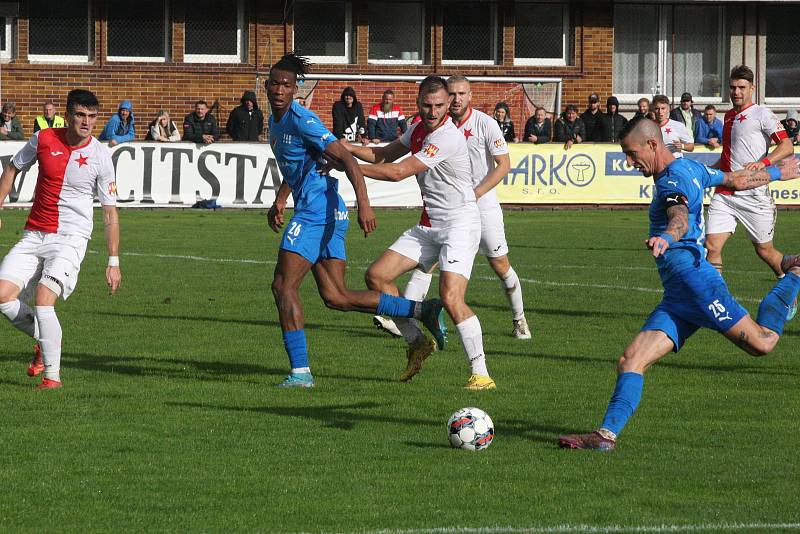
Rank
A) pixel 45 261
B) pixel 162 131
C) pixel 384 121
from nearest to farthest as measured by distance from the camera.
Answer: pixel 45 261, pixel 162 131, pixel 384 121

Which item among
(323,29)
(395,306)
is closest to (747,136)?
(395,306)

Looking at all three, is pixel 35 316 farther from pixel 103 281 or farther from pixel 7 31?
pixel 7 31

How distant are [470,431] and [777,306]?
6.24 ft

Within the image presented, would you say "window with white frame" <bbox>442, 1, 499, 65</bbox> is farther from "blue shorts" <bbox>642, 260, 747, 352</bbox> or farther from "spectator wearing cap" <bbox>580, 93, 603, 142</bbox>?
"blue shorts" <bbox>642, 260, 747, 352</bbox>

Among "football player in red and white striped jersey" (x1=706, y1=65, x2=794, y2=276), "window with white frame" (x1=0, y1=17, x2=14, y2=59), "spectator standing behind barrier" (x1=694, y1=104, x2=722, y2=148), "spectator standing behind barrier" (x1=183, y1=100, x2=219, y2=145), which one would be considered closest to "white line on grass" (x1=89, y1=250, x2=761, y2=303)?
"football player in red and white striped jersey" (x1=706, y1=65, x2=794, y2=276)

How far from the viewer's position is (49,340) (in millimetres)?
9211

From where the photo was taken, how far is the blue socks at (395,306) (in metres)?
9.65

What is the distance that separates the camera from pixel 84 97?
9250mm

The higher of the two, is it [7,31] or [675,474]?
[7,31]

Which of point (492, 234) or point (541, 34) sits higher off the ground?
point (541, 34)

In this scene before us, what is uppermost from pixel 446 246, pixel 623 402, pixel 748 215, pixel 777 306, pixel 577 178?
pixel 577 178

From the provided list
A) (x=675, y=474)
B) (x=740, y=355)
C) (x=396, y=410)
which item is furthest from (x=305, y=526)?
(x=740, y=355)

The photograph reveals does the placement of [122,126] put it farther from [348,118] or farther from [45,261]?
[45,261]

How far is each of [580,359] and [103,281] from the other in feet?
24.2
